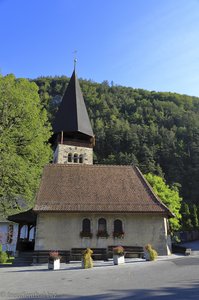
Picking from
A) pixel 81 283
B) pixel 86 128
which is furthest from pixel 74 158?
pixel 81 283

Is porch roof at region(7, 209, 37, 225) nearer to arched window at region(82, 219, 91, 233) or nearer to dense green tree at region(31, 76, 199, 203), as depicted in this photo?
arched window at region(82, 219, 91, 233)

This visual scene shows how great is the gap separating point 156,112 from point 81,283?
315 feet

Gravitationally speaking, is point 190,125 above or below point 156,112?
below

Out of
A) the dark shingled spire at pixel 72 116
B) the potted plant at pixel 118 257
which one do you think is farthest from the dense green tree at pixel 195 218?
the potted plant at pixel 118 257

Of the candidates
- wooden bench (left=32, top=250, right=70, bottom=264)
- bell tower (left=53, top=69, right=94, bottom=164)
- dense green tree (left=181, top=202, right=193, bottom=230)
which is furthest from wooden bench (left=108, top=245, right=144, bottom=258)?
dense green tree (left=181, top=202, right=193, bottom=230)

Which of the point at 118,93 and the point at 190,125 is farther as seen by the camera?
the point at 118,93

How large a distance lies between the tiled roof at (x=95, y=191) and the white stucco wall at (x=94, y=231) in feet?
2.04

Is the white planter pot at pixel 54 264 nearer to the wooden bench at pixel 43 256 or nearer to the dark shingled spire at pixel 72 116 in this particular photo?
the wooden bench at pixel 43 256

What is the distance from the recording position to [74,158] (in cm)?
3828

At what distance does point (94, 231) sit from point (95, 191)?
3.04 meters

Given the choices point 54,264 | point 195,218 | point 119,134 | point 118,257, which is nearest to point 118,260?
point 118,257

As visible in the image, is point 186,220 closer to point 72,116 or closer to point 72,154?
point 72,154

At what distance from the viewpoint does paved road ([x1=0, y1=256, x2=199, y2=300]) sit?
29.6 feet

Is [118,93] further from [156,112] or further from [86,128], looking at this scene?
[86,128]
